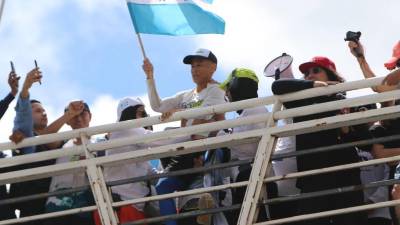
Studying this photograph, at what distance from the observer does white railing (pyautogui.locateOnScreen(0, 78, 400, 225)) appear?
645 cm

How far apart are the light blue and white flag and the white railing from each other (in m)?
1.22

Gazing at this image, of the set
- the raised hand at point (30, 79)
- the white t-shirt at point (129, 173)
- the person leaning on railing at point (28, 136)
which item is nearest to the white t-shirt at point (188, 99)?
the white t-shirt at point (129, 173)

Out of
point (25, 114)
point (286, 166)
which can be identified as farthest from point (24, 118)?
point (286, 166)

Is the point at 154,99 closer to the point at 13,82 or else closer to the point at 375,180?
the point at 13,82

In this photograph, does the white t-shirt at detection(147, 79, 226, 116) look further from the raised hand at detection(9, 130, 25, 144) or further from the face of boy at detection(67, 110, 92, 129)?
the raised hand at detection(9, 130, 25, 144)

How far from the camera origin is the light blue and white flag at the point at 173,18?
7883 millimetres

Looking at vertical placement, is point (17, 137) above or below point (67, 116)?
below

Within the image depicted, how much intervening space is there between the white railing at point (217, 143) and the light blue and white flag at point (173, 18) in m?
1.22

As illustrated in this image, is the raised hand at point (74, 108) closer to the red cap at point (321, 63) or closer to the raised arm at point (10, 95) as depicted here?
the raised arm at point (10, 95)

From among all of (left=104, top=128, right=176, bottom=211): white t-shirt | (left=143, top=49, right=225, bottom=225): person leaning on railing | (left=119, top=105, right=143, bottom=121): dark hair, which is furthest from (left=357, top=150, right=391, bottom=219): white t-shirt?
(left=119, top=105, right=143, bottom=121): dark hair

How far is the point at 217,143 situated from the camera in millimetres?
6730

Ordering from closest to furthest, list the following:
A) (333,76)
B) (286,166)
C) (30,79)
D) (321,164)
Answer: (321,164)
(286,166)
(333,76)
(30,79)

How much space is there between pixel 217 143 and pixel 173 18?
168cm

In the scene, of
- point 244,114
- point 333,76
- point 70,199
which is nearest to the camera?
point 333,76
